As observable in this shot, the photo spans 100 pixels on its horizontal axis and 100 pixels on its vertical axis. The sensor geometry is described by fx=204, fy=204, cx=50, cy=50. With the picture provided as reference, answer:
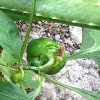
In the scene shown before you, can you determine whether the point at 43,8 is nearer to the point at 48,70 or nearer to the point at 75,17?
the point at 75,17

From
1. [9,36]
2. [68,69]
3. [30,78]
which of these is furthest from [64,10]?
[68,69]

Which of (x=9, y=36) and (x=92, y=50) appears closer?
(x=9, y=36)

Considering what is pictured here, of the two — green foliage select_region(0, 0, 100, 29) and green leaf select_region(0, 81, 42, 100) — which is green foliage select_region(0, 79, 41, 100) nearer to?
green leaf select_region(0, 81, 42, 100)

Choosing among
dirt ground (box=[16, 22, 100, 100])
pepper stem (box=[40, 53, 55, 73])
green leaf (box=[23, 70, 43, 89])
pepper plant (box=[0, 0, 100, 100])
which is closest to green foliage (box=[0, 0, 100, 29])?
pepper plant (box=[0, 0, 100, 100])

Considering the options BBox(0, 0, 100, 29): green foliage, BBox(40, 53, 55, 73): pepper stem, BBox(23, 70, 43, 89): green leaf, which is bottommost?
BBox(23, 70, 43, 89): green leaf

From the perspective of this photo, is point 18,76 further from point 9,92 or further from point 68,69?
point 68,69

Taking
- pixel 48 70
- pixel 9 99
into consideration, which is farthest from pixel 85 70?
pixel 9 99
